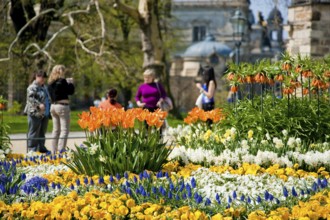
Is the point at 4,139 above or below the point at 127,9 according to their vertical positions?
below

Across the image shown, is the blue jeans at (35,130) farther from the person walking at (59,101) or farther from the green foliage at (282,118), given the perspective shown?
the green foliage at (282,118)

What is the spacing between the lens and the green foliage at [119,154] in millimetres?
9594

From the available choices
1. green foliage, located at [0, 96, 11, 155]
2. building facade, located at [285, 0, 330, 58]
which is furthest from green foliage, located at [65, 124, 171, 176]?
building facade, located at [285, 0, 330, 58]

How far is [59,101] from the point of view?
51.8 ft

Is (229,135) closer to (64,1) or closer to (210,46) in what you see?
(64,1)

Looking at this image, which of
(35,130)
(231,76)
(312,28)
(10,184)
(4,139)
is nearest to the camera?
(10,184)

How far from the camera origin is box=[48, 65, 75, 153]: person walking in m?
15.6

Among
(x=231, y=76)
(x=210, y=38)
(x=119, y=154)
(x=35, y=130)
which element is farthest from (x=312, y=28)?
(x=210, y=38)

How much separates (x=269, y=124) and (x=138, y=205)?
4.71 m

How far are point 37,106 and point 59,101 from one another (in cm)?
38

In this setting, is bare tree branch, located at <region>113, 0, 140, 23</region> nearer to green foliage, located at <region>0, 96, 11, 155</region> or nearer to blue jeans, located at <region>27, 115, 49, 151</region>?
blue jeans, located at <region>27, 115, 49, 151</region>

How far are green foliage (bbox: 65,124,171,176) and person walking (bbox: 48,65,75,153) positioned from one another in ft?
18.6

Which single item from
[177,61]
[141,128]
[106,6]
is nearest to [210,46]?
[177,61]

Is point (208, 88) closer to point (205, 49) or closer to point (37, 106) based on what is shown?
point (37, 106)
